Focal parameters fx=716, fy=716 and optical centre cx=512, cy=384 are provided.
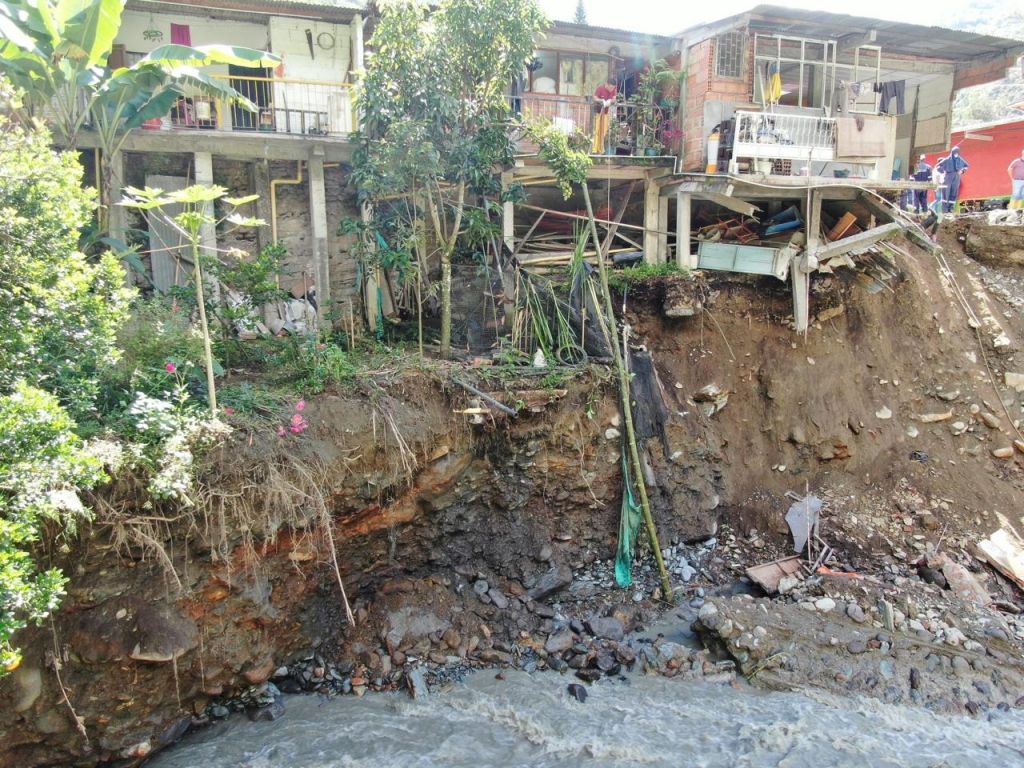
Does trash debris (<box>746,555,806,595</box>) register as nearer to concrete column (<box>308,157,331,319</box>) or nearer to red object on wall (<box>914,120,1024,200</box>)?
concrete column (<box>308,157,331,319</box>)

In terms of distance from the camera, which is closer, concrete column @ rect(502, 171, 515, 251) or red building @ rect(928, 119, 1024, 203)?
concrete column @ rect(502, 171, 515, 251)

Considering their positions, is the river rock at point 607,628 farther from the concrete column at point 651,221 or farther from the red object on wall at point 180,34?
the red object on wall at point 180,34

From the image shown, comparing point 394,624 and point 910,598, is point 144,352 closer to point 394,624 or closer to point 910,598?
point 394,624

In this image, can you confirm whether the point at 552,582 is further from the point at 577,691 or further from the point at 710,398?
the point at 710,398

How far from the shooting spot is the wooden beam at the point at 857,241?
11.7 m

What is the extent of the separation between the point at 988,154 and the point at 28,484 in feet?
78.7

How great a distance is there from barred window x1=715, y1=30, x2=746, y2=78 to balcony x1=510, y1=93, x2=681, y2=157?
110cm

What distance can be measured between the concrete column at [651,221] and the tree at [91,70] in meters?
6.48

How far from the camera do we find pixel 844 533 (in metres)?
10.9

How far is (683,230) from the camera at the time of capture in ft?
40.4

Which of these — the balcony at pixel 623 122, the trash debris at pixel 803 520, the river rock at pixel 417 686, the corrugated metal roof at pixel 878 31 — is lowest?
the river rock at pixel 417 686

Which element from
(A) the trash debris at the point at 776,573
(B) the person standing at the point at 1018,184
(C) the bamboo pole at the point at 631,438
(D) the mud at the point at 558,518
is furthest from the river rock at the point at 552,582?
(B) the person standing at the point at 1018,184

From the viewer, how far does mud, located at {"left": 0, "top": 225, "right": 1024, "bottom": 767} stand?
7594 millimetres

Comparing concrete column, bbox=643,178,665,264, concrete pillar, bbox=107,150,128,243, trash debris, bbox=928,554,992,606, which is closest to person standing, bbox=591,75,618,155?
concrete column, bbox=643,178,665,264
